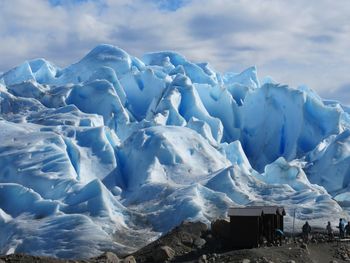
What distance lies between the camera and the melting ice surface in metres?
26.8

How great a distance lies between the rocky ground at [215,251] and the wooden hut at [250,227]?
0.37m

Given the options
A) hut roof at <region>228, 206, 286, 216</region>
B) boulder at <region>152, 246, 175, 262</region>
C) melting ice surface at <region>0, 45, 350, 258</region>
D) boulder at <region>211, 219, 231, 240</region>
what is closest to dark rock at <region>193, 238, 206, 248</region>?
boulder at <region>211, 219, 231, 240</region>

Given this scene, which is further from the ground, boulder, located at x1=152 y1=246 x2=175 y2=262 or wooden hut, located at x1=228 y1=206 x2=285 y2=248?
wooden hut, located at x1=228 y1=206 x2=285 y2=248

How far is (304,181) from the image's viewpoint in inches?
1353

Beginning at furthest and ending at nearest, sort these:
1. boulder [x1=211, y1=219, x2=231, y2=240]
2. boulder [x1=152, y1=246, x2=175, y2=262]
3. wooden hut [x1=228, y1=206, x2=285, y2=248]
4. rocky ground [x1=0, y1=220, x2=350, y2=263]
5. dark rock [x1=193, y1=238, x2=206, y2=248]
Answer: dark rock [x1=193, y1=238, x2=206, y2=248]
boulder [x1=211, y1=219, x2=231, y2=240]
boulder [x1=152, y1=246, x2=175, y2=262]
wooden hut [x1=228, y1=206, x2=285, y2=248]
rocky ground [x1=0, y1=220, x2=350, y2=263]

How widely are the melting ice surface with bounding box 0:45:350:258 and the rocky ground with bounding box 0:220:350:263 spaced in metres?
5.30

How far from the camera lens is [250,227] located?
16891 mm

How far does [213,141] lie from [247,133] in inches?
273

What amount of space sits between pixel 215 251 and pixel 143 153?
53.1ft

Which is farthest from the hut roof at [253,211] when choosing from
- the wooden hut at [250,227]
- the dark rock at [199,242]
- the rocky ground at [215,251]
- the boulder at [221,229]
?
the dark rock at [199,242]

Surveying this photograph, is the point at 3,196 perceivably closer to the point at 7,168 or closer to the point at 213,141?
the point at 7,168

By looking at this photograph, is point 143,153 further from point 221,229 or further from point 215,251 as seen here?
point 215,251

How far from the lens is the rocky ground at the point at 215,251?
1478cm

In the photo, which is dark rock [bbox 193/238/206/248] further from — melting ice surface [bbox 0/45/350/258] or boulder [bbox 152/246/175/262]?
melting ice surface [bbox 0/45/350/258]
